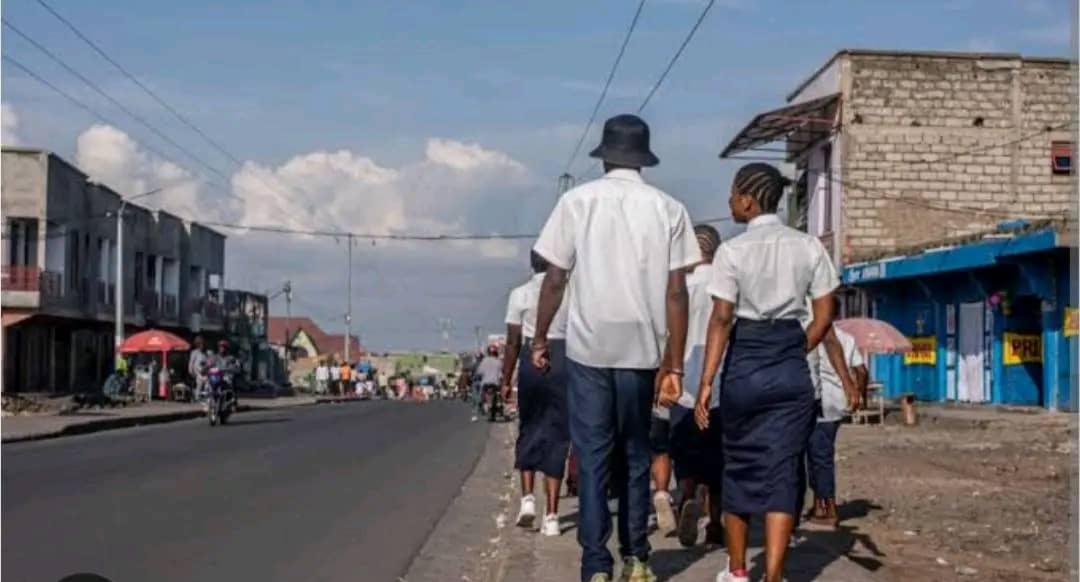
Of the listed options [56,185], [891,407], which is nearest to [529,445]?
[891,407]

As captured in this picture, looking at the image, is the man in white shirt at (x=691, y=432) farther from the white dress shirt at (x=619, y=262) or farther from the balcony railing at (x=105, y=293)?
the balcony railing at (x=105, y=293)

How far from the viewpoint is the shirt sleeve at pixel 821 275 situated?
23.2 feet

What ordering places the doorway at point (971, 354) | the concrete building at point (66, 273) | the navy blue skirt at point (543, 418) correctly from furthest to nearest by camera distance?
the concrete building at point (66, 273) < the doorway at point (971, 354) < the navy blue skirt at point (543, 418)

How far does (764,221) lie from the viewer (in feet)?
23.8

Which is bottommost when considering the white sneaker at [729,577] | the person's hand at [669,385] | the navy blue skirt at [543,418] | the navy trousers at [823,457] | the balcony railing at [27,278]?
the white sneaker at [729,577]

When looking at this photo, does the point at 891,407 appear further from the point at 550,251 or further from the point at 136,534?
the point at 550,251

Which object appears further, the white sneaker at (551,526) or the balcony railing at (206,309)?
the balcony railing at (206,309)

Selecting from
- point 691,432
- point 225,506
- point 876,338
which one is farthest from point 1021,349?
point 691,432

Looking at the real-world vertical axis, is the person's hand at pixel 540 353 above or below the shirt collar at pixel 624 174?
below

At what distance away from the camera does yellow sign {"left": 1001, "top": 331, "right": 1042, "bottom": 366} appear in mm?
33906

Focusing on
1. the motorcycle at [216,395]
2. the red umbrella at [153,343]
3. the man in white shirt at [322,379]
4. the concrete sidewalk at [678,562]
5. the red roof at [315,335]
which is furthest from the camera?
the red roof at [315,335]

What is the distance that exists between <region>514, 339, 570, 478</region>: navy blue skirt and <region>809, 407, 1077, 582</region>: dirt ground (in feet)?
5.51

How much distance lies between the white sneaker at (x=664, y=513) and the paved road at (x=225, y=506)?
1568 millimetres

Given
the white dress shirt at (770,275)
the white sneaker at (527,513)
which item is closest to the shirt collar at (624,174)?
the white dress shirt at (770,275)
